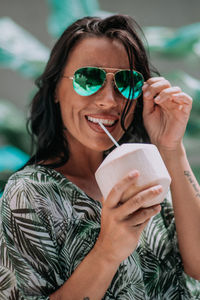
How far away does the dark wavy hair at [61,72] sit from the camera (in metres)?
1.26

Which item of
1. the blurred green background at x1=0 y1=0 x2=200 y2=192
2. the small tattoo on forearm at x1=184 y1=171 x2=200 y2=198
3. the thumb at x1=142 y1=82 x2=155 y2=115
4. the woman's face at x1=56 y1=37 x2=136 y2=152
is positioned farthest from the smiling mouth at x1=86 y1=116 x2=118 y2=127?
the blurred green background at x1=0 y1=0 x2=200 y2=192

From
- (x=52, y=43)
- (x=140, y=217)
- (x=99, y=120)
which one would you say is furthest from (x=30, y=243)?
(x=52, y=43)

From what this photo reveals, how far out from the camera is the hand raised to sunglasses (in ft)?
4.21

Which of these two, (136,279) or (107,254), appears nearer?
(107,254)

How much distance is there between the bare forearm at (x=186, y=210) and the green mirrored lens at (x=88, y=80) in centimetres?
32

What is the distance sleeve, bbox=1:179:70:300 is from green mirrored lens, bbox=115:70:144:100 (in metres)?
0.38

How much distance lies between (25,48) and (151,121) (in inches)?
104

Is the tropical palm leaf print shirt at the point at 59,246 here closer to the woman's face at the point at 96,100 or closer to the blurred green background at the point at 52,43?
the woman's face at the point at 96,100

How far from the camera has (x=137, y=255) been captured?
1213mm

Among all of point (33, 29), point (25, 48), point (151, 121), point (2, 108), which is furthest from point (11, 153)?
point (151, 121)

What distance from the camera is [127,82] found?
1207 mm

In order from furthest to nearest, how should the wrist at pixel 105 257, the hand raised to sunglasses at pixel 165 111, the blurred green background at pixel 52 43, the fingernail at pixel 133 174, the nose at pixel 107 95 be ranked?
the blurred green background at pixel 52 43 → the hand raised to sunglasses at pixel 165 111 → the nose at pixel 107 95 → the wrist at pixel 105 257 → the fingernail at pixel 133 174

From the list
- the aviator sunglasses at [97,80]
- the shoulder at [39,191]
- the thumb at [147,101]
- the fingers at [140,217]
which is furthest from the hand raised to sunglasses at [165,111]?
the fingers at [140,217]

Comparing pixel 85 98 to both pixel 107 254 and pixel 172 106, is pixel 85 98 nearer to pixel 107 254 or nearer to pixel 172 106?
pixel 172 106
